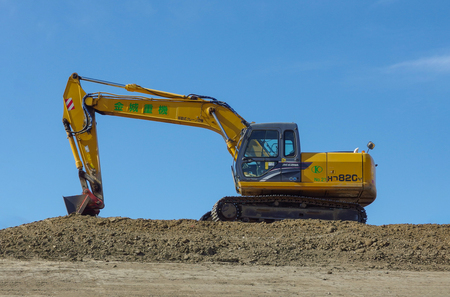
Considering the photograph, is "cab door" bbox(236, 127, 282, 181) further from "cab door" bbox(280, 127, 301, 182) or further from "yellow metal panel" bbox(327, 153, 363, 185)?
"yellow metal panel" bbox(327, 153, 363, 185)

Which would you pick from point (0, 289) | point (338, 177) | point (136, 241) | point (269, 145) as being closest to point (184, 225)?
point (136, 241)

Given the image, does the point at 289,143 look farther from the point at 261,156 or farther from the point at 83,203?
the point at 83,203

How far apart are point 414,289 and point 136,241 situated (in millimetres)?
5731

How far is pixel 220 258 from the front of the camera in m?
10.9

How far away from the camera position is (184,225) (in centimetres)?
1352

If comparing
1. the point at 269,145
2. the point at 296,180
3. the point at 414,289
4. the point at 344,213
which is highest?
the point at 269,145

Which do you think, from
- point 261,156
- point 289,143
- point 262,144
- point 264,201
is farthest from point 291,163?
point 264,201

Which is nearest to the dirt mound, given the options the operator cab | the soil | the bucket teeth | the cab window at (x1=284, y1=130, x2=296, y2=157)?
the soil

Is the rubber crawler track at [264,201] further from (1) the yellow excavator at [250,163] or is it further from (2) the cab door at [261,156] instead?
(2) the cab door at [261,156]

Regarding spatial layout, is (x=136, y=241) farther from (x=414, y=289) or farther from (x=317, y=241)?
(x=414, y=289)

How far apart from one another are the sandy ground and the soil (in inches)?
0.7

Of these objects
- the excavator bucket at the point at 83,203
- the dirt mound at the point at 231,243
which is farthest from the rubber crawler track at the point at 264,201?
the excavator bucket at the point at 83,203

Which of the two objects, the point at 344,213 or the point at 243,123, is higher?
the point at 243,123

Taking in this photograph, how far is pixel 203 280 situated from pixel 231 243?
9.19 ft
